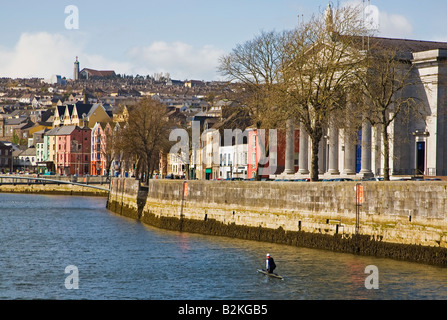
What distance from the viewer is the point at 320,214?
4784cm

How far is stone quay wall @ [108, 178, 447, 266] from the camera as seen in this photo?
129 feet

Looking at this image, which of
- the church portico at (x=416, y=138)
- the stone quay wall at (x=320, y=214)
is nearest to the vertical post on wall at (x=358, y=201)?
the stone quay wall at (x=320, y=214)

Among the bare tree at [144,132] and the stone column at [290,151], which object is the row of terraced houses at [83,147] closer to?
the bare tree at [144,132]

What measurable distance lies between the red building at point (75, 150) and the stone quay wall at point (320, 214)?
122 metres

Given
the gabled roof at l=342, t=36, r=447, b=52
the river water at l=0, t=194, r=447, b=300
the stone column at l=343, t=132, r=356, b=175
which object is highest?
the gabled roof at l=342, t=36, r=447, b=52

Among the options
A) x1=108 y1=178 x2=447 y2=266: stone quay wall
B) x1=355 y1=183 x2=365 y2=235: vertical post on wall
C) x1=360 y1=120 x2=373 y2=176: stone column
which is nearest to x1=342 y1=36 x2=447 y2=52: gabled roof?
x1=360 y1=120 x2=373 y2=176: stone column

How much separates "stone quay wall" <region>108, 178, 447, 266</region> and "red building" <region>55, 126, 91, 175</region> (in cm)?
12241

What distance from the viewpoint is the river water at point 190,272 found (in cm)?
3466

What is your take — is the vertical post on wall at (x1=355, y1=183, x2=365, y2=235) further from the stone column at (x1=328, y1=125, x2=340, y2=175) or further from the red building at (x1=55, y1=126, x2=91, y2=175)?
the red building at (x1=55, y1=126, x2=91, y2=175)

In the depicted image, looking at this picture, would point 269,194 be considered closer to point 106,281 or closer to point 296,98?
point 296,98

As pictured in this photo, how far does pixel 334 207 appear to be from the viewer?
46.7 metres
